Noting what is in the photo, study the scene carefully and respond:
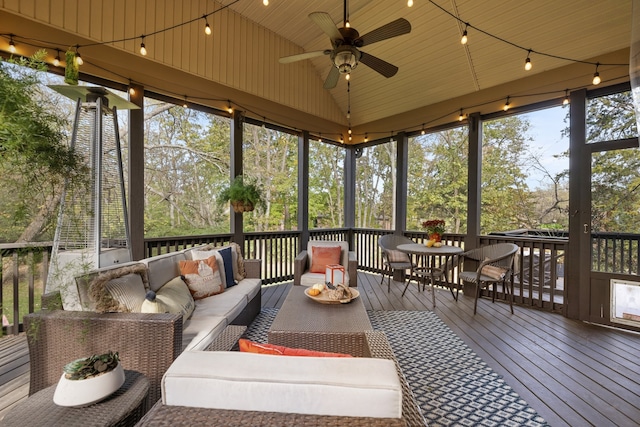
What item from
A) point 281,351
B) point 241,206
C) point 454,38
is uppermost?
point 454,38

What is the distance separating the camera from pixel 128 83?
356 centimetres

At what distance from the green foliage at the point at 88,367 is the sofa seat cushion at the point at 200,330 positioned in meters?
0.56

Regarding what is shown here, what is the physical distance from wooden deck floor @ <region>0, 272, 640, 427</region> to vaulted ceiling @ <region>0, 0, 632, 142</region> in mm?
3033

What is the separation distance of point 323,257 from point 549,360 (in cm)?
262

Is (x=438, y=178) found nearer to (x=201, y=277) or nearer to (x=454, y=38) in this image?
(x=454, y=38)

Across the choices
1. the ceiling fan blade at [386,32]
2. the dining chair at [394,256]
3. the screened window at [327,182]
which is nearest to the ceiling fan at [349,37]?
the ceiling fan blade at [386,32]

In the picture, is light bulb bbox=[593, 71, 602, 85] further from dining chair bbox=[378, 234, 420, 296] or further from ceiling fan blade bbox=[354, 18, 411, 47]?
dining chair bbox=[378, 234, 420, 296]

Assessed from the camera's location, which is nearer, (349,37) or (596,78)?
(349,37)

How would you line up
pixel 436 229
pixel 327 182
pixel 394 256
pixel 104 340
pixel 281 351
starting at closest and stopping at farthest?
1. pixel 281 351
2. pixel 104 340
3. pixel 436 229
4. pixel 394 256
5. pixel 327 182

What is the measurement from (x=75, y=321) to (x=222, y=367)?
4.45ft

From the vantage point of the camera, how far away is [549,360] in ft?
8.55

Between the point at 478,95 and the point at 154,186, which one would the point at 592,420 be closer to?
the point at 478,95

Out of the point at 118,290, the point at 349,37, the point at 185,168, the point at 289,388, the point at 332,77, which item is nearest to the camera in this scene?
the point at 289,388

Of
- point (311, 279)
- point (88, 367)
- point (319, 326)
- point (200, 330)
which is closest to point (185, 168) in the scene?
point (311, 279)
